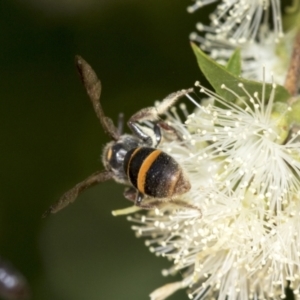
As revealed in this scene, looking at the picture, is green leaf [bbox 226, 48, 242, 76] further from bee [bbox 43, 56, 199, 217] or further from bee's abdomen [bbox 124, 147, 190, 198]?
bee's abdomen [bbox 124, 147, 190, 198]

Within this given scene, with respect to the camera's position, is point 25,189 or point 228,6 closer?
point 228,6

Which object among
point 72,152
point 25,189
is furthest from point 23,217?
point 72,152

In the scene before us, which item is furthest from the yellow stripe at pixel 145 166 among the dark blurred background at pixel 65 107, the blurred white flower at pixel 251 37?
the dark blurred background at pixel 65 107

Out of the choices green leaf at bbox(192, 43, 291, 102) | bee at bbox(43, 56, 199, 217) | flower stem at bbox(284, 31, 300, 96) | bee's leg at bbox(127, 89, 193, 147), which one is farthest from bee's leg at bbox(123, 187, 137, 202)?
flower stem at bbox(284, 31, 300, 96)

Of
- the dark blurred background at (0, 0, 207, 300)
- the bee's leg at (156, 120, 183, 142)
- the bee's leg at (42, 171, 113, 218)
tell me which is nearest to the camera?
the bee's leg at (42, 171, 113, 218)

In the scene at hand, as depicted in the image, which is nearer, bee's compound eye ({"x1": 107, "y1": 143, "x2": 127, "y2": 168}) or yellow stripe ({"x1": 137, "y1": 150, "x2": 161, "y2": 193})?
yellow stripe ({"x1": 137, "y1": 150, "x2": 161, "y2": 193})

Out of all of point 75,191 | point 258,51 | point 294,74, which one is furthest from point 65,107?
point 294,74

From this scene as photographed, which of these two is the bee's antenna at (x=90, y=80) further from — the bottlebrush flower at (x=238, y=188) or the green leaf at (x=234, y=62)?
the green leaf at (x=234, y=62)

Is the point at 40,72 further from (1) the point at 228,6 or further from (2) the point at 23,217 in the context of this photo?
(1) the point at 228,6
